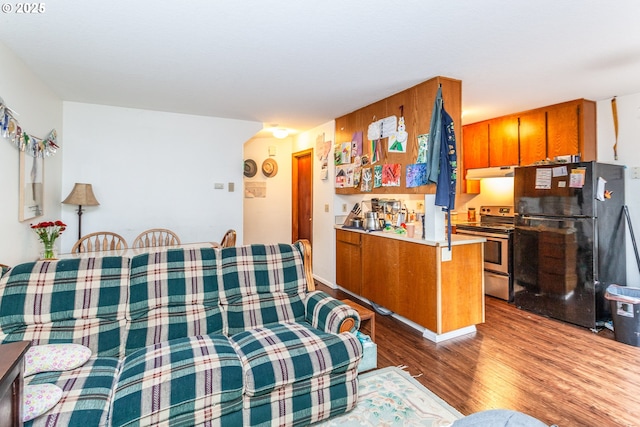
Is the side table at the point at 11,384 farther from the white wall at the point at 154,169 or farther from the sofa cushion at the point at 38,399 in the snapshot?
the white wall at the point at 154,169

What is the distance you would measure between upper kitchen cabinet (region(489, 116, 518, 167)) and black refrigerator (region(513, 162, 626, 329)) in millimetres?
567

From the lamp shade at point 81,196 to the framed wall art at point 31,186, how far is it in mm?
449

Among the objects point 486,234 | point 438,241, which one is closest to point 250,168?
point 438,241

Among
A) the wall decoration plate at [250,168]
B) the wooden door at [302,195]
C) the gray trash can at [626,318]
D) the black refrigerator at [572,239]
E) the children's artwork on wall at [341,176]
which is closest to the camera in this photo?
the gray trash can at [626,318]

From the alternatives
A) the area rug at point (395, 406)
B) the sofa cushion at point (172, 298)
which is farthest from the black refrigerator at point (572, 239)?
the sofa cushion at point (172, 298)

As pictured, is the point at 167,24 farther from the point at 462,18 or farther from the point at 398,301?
the point at 398,301

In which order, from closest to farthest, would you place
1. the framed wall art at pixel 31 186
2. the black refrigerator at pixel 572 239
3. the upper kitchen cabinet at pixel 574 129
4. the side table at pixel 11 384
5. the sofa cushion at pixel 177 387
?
the side table at pixel 11 384 < the sofa cushion at pixel 177 387 < the framed wall art at pixel 31 186 < the black refrigerator at pixel 572 239 < the upper kitchen cabinet at pixel 574 129

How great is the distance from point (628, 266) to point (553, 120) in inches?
69.2

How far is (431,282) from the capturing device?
2.94m

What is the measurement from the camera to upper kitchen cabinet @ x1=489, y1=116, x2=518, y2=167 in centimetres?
418

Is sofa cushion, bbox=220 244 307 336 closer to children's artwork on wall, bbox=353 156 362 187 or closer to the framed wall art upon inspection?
the framed wall art

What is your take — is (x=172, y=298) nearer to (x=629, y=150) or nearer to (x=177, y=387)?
(x=177, y=387)

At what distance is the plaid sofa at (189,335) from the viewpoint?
1460mm

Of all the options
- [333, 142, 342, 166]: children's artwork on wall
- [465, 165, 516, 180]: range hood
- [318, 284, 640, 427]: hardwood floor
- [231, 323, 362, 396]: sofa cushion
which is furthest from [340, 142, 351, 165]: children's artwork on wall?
[231, 323, 362, 396]: sofa cushion
